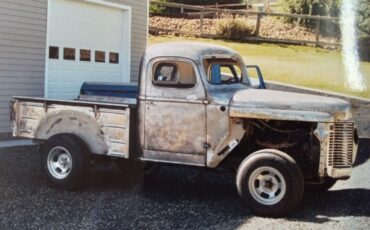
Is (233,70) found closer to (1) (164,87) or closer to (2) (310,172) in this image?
(1) (164,87)

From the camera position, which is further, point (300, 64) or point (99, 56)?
point (300, 64)

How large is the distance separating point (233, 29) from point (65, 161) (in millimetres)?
17630

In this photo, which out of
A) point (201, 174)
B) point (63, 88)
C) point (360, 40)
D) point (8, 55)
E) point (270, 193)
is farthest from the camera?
point (360, 40)

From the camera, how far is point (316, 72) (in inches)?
739

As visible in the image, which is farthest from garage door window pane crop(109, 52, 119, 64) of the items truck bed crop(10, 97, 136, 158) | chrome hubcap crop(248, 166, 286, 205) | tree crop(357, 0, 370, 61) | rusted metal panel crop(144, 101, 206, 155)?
chrome hubcap crop(248, 166, 286, 205)

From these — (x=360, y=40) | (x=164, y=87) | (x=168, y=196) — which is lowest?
(x=168, y=196)

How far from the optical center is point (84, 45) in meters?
13.5

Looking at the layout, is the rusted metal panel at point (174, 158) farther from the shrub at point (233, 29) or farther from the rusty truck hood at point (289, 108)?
the shrub at point (233, 29)

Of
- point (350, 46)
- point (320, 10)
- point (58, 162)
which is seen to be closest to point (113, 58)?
point (58, 162)

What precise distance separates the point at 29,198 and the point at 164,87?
2161 mm

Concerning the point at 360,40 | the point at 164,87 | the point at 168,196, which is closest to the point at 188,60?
the point at 164,87

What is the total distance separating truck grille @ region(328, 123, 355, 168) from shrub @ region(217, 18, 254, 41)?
18.1 metres

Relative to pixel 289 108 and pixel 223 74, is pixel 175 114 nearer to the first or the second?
pixel 223 74

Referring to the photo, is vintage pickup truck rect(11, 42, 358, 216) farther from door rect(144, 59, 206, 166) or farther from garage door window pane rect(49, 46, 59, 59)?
garage door window pane rect(49, 46, 59, 59)
